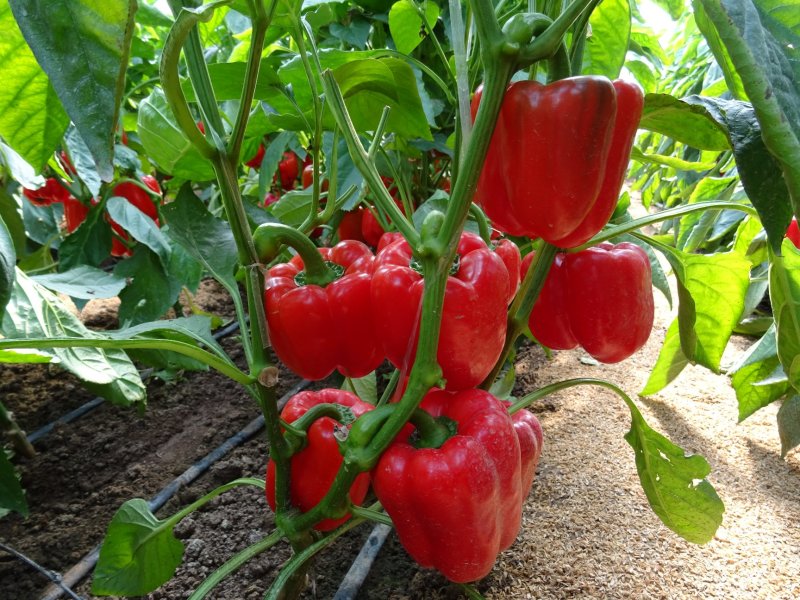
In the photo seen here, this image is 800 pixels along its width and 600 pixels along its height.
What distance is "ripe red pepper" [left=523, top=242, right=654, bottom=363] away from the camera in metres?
0.56

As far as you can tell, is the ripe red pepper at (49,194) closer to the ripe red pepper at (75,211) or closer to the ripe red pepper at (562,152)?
the ripe red pepper at (75,211)

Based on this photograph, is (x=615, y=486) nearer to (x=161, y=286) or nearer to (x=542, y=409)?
(x=542, y=409)

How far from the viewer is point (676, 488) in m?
Result: 0.66

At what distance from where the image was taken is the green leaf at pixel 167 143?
0.71 meters

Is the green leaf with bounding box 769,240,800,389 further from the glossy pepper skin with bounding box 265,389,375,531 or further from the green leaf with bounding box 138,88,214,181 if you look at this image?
the green leaf with bounding box 138,88,214,181

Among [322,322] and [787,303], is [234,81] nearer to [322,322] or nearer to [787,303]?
[322,322]

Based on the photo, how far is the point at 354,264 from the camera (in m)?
0.61

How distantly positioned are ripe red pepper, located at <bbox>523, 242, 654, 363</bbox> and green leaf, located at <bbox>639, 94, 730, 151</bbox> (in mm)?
114

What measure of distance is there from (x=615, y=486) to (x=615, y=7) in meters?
0.70

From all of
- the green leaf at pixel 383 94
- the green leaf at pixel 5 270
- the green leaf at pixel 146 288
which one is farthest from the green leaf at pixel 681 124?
the green leaf at pixel 146 288

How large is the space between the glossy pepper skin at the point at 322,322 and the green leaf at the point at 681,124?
296 millimetres

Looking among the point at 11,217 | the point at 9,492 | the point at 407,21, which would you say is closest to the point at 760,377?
the point at 407,21

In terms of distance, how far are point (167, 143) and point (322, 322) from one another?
36cm

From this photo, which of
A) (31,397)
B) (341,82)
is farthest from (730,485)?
(31,397)
